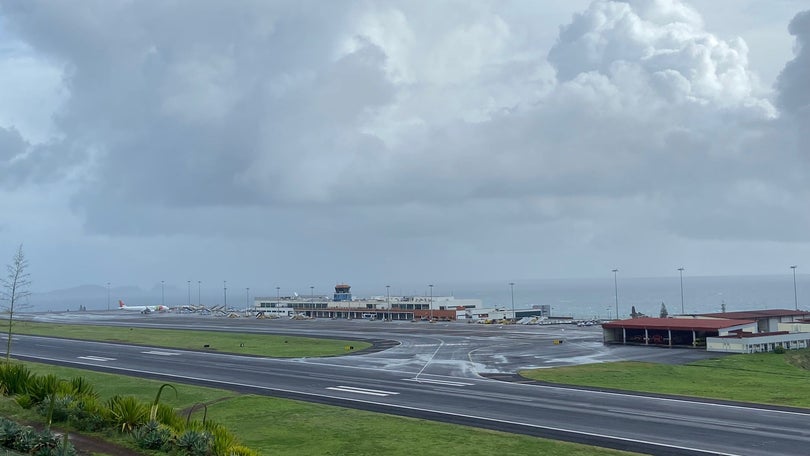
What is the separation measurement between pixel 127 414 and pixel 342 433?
600 inches

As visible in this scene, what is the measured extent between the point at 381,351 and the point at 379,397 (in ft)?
122

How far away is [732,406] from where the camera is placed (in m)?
47.1

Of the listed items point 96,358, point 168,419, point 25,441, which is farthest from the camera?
point 96,358

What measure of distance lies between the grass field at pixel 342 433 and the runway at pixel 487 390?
2589mm

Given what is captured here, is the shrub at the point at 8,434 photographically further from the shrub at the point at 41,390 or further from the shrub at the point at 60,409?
the shrub at the point at 41,390

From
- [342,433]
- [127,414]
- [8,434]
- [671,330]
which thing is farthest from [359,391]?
[671,330]

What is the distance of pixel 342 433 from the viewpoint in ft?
127

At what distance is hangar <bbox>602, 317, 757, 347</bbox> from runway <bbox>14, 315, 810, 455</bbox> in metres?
3.91

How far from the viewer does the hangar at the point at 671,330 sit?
88.9 metres

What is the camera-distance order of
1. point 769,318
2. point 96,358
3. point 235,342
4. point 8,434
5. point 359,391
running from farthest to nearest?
point 769,318 < point 235,342 < point 96,358 < point 359,391 < point 8,434

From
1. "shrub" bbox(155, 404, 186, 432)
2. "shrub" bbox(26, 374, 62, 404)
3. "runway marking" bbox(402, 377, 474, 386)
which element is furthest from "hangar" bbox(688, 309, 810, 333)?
"shrub" bbox(26, 374, 62, 404)

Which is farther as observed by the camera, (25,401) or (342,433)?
(342,433)

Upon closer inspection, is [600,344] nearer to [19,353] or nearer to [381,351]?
[381,351]

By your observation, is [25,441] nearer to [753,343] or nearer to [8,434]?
[8,434]
